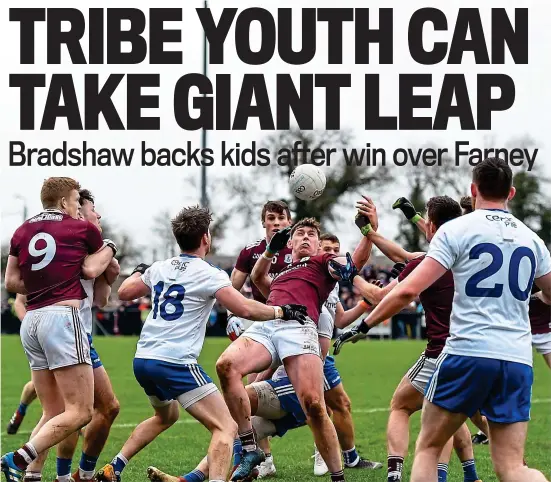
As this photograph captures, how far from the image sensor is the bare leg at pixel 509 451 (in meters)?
5.84

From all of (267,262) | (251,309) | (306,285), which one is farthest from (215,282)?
(267,262)

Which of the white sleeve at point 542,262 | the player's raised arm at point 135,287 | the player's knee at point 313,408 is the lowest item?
the player's knee at point 313,408

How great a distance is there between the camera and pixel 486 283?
234 inches

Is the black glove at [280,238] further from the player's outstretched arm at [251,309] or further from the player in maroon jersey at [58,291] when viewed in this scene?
the player in maroon jersey at [58,291]

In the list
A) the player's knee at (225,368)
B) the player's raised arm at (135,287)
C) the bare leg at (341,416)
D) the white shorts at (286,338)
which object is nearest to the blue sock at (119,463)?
the player's knee at (225,368)

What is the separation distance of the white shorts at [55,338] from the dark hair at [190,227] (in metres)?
1.09

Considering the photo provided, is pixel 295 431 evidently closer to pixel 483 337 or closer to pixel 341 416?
pixel 341 416

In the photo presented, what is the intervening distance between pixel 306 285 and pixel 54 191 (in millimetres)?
2347

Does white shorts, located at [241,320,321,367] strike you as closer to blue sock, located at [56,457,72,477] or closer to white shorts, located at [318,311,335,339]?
white shorts, located at [318,311,335,339]

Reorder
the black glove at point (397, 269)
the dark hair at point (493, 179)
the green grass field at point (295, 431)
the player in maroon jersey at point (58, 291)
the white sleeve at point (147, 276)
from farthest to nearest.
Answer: the green grass field at point (295, 431) → the black glove at point (397, 269) → the white sleeve at point (147, 276) → the player in maroon jersey at point (58, 291) → the dark hair at point (493, 179)

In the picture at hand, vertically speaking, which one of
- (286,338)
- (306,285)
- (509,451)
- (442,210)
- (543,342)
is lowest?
(509,451)

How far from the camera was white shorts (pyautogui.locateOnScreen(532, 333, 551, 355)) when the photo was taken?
1111 centimetres

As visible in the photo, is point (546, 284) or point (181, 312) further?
point (181, 312)

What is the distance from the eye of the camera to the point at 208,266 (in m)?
7.63
